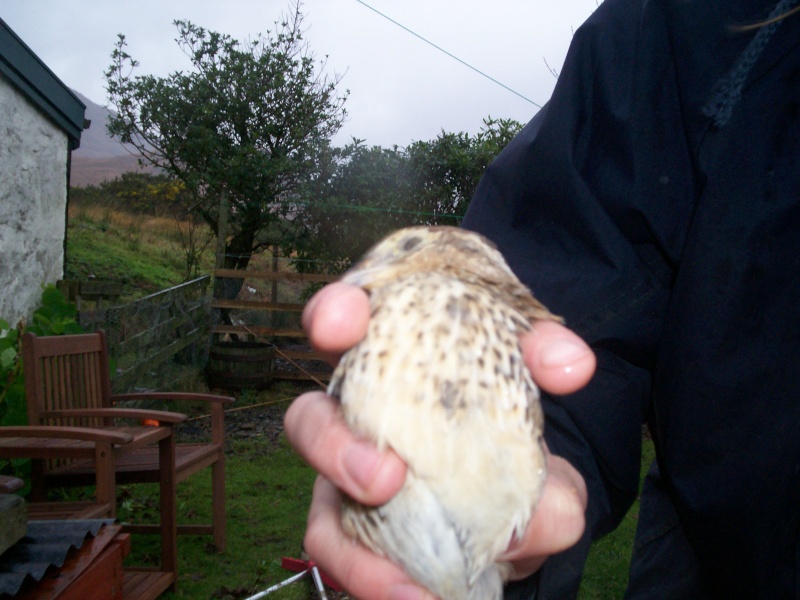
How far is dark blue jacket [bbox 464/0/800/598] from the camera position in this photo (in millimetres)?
1814

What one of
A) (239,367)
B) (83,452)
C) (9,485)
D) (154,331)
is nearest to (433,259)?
(9,485)

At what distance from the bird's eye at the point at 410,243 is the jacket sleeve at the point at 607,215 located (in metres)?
0.44

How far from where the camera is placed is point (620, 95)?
78.8 inches

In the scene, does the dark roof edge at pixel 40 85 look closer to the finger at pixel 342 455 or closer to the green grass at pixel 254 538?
the green grass at pixel 254 538

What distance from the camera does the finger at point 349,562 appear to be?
56.3 inches

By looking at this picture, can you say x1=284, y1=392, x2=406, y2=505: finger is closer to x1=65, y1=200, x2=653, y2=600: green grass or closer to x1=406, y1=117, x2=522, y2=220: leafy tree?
x1=65, y1=200, x2=653, y2=600: green grass

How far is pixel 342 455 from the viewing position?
1.34m

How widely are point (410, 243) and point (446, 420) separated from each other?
0.55 metres

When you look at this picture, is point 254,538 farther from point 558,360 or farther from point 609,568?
point 558,360

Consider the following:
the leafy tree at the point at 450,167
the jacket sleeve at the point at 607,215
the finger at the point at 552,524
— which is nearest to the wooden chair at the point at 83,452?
the jacket sleeve at the point at 607,215

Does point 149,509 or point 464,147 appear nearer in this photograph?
point 149,509

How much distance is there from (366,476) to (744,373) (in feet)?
3.88

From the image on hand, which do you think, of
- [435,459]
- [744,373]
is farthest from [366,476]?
[744,373]

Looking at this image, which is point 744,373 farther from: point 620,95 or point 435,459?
point 435,459
